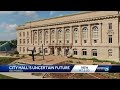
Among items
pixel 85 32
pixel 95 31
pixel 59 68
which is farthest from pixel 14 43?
pixel 95 31

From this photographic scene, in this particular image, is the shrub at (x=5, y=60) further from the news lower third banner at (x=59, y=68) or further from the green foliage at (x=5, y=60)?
the news lower third banner at (x=59, y=68)

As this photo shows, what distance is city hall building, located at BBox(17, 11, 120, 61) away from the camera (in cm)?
2349

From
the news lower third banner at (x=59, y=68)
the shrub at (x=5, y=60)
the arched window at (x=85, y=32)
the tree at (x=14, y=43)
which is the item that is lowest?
the news lower third banner at (x=59, y=68)

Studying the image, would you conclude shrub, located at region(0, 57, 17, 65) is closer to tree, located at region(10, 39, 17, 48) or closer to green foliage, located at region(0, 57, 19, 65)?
green foliage, located at region(0, 57, 19, 65)

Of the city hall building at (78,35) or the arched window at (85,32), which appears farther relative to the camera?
the arched window at (85,32)

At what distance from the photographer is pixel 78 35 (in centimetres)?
2627

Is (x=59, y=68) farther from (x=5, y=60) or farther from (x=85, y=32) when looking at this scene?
(x=85, y=32)

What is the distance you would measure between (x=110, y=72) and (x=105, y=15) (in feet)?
31.6

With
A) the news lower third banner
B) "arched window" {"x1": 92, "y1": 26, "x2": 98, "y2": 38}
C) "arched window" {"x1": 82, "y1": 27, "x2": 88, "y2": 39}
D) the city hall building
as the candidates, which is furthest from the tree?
"arched window" {"x1": 92, "y1": 26, "x2": 98, "y2": 38}

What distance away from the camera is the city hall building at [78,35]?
23486mm

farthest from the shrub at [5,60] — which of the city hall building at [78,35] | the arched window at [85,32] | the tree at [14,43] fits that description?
the arched window at [85,32]
